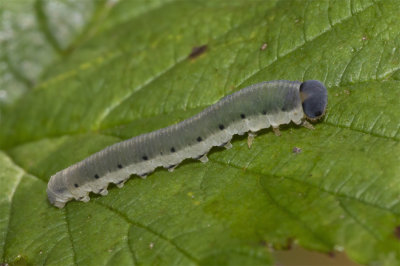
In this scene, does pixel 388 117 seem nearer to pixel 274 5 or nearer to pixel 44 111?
pixel 274 5

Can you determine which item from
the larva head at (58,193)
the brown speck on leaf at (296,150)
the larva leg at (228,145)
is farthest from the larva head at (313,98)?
the larva head at (58,193)

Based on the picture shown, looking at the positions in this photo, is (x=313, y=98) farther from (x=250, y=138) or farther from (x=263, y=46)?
(x=263, y=46)

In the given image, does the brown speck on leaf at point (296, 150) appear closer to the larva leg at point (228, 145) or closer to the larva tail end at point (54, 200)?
the larva leg at point (228, 145)

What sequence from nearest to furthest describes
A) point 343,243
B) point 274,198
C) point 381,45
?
1. point 343,243
2. point 274,198
3. point 381,45

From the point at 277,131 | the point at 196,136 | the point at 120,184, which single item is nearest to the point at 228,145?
the point at 196,136

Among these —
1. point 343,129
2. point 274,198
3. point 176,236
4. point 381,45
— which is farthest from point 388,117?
point 176,236

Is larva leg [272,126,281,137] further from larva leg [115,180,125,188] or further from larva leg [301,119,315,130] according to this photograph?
larva leg [115,180,125,188]
